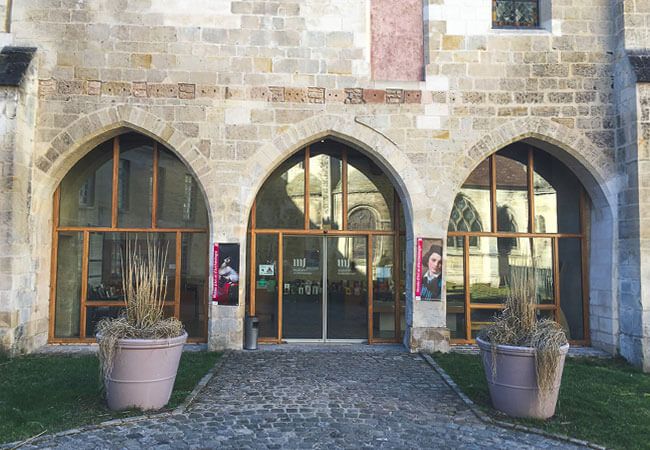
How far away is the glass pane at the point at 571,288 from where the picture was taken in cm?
830

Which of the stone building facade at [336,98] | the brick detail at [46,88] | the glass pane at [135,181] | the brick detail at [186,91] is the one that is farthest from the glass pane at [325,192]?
the brick detail at [46,88]

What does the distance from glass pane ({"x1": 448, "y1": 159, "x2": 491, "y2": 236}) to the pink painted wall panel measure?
2068 millimetres

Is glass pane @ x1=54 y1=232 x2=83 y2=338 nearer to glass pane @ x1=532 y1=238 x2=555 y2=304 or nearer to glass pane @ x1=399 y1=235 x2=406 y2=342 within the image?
glass pane @ x1=399 y1=235 x2=406 y2=342

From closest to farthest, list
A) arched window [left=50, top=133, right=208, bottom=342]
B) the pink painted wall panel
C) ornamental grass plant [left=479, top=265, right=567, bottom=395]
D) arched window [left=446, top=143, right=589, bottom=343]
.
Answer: ornamental grass plant [left=479, top=265, right=567, bottom=395], the pink painted wall panel, arched window [left=50, top=133, right=208, bottom=342], arched window [left=446, top=143, right=589, bottom=343]

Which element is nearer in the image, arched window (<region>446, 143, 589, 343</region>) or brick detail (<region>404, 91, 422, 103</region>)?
brick detail (<region>404, 91, 422, 103</region>)

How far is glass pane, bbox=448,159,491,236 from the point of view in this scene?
8.38 metres

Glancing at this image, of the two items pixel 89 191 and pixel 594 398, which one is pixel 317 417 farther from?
pixel 89 191

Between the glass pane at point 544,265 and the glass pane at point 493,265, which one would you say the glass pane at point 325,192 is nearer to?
the glass pane at point 493,265

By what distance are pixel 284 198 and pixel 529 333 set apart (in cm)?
490

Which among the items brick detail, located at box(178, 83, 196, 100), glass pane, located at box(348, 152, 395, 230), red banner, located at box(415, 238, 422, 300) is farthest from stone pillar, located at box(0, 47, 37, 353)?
red banner, located at box(415, 238, 422, 300)

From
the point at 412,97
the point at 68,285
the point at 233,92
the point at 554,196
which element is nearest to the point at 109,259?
the point at 68,285

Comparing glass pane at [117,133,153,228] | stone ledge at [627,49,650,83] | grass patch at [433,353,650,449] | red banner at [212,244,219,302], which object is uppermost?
A: stone ledge at [627,49,650,83]

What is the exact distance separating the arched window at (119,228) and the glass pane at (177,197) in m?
0.02

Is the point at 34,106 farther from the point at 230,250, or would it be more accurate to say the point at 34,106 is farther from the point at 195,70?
the point at 230,250
